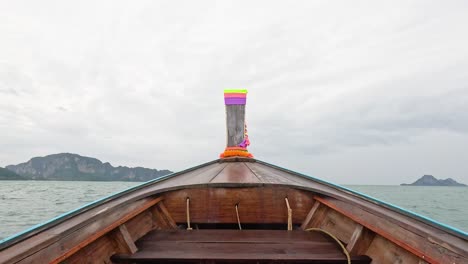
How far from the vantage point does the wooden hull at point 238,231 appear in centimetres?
209

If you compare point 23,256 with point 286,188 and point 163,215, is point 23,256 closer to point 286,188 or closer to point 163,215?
point 163,215

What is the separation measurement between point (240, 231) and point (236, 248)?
1.58 feet

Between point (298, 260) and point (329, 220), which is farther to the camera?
point (329, 220)

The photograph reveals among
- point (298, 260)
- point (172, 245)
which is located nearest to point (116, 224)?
point (172, 245)

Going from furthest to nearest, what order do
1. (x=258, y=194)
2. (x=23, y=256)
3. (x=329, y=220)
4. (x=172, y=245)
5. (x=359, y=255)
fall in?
(x=258, y=194) < (x=329, y=220) < (x=172, y=245) < (x=359, y=255) < (x=23, y=256)

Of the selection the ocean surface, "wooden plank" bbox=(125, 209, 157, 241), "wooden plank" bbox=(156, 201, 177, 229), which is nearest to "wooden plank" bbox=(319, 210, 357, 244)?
"wooden plank" bbox=(156, 201, 177, 229)

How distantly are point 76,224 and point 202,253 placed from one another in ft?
3.51

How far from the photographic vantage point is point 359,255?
269cm

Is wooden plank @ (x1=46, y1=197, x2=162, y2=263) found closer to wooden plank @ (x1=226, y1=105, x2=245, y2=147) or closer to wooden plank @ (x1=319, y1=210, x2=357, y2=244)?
wooden plank @ (x1=319, y1=210, x2=357, y2=244)

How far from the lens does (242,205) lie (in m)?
3.68

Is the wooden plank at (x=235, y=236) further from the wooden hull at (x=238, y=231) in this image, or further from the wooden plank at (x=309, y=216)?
the wooden plank at (x=309, y=216)

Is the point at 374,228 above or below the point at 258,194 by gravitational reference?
below

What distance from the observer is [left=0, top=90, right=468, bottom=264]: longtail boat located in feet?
6.87

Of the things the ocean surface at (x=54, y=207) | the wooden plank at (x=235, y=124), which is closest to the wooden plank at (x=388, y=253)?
the wooden plank at (x=235, y=124)
